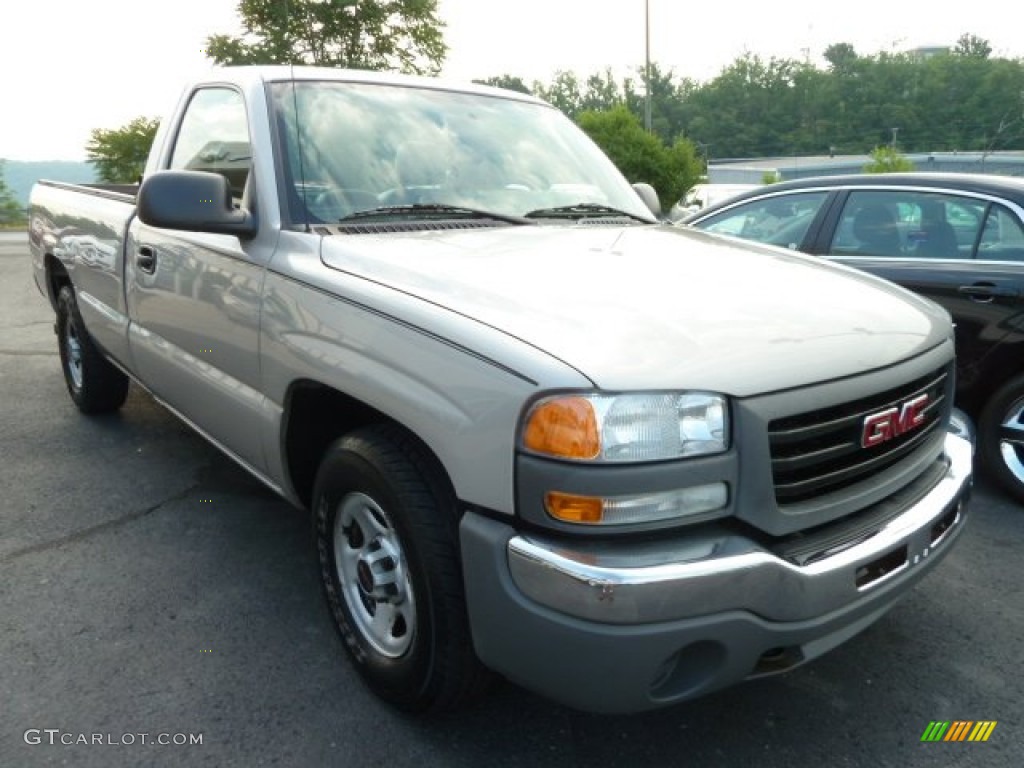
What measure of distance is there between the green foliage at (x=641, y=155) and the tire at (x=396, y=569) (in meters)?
19.2

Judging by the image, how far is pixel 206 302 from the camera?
10.0 ft

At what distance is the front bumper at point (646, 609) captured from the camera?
67.7 inches

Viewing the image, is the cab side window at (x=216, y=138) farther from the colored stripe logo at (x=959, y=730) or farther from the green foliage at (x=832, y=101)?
the green foliage at (x=832, y=101)

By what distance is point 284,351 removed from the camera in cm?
254

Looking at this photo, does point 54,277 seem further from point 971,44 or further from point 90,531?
point 971,44

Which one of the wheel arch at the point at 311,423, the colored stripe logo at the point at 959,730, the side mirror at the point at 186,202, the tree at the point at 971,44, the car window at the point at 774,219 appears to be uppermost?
the tree at the point at 971,44

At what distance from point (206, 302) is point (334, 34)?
2824 centimetres

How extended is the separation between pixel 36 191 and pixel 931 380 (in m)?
5.63

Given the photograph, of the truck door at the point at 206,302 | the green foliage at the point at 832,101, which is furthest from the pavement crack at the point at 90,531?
the green foliage at the point at 832,101

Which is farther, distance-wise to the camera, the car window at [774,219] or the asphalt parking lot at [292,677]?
the car window at [774,219]

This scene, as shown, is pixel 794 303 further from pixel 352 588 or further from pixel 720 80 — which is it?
pixel 720 80

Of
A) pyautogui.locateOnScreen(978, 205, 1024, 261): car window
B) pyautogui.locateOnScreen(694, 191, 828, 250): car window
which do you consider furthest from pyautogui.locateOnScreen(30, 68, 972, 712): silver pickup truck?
pyautogui.locateOnScreen(694, 191, 828, 250): car window

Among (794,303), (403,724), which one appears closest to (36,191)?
(403,724)

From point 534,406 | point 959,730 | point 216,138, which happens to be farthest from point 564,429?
point 216,138
